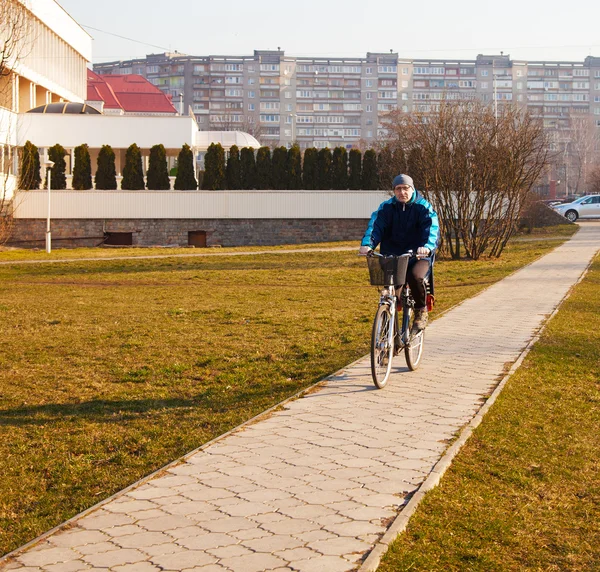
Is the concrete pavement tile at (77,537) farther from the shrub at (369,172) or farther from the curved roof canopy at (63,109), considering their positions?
the curved roof canopy at (63,109)

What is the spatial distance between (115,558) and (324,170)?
132 feet

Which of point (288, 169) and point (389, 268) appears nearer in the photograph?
point (389, 268)

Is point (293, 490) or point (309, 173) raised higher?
point (309, 173)

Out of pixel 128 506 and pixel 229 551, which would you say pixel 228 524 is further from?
pixel 128 506

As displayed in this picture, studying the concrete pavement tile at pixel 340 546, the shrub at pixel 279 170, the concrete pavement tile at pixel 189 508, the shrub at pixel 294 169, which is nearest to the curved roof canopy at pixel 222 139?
the shrub at pixel 279 170

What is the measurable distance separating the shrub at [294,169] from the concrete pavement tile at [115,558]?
1552 inches

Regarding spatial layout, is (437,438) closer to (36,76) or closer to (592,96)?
(36,76)

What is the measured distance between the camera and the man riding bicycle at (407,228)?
8.31 metres

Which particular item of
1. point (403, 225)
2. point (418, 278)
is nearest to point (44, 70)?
point (403, 225)

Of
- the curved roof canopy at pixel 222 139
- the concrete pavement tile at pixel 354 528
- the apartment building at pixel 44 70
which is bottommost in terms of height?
the concrete pavement tile at pixel 354 528

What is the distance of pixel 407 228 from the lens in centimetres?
841

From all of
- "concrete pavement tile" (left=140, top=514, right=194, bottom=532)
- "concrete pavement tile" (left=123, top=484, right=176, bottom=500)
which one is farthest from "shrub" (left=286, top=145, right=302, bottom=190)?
"concrete pavement tile" (left=140, top=514, right=194, bottom=532)

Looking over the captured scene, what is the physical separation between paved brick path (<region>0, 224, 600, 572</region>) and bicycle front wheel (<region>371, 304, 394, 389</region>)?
142 mm

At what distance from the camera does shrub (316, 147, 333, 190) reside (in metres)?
43.6
